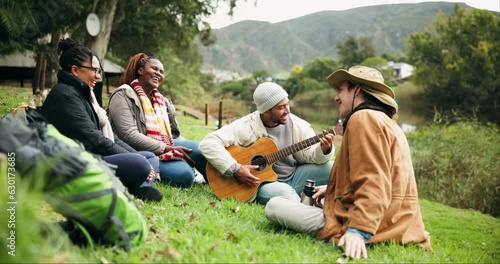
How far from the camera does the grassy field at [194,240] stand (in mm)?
1806

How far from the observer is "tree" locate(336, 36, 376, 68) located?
9038cm

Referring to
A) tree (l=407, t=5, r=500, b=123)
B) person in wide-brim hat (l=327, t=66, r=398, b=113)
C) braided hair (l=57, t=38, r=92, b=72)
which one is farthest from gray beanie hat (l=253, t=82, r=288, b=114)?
tree (l=407, t=5, r=500, b=123)

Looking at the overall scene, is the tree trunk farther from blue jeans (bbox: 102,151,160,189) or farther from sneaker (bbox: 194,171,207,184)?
blue jeans (bbox: 102,151,160,189)

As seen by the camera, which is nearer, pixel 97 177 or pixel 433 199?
pixel 97 177

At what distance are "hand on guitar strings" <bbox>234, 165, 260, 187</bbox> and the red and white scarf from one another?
0.89 meters

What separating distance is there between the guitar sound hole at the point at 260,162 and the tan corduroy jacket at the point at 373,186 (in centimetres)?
153

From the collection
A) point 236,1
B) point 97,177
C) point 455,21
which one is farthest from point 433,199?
point 455,21

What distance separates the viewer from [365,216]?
3029 millimetres

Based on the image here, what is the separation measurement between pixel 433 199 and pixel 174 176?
767 cm

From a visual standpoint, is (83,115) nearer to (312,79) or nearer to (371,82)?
(371,82)

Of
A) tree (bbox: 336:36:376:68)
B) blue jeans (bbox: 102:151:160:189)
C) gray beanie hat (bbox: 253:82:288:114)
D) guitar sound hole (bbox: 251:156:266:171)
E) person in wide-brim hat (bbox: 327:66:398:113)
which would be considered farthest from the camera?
tree (bbox: 336:36:376:68)

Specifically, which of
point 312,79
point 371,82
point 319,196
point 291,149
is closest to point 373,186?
point 371,82

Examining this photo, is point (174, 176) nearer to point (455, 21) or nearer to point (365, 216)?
A: point (365, 216)

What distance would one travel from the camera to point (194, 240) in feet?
9.99
